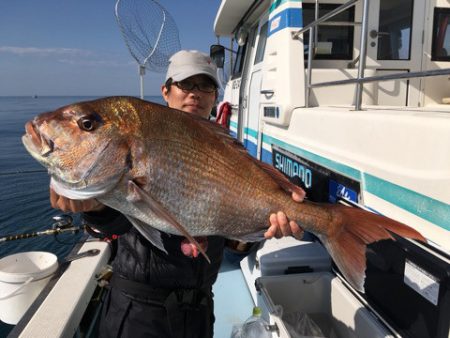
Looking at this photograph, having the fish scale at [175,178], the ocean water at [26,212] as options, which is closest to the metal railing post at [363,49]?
the fish scale at [175,178]

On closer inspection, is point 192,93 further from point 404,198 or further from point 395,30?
point 395,30

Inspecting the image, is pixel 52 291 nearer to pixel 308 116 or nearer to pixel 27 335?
pixel 27 335

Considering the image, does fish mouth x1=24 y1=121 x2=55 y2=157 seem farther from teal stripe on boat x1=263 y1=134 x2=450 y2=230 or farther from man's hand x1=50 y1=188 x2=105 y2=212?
teal stripe on boat x1=263 y1=134 x2=450 y2=230

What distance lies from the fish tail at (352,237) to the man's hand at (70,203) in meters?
1.05

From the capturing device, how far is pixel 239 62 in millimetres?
6320

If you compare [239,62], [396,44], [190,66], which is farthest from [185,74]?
[239,62]

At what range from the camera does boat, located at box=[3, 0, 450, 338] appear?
1.71 meters

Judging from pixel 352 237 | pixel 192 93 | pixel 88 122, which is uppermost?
pixel 192 93

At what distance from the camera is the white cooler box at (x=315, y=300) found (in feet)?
8.01

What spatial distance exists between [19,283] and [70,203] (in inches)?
65.9

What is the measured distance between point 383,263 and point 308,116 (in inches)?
52.9

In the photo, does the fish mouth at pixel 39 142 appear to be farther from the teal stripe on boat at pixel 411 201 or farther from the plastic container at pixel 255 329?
the plastic container at pixel 255 329

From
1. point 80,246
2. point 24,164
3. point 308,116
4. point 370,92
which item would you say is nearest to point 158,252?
point 308,116

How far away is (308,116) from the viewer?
9.64ft
